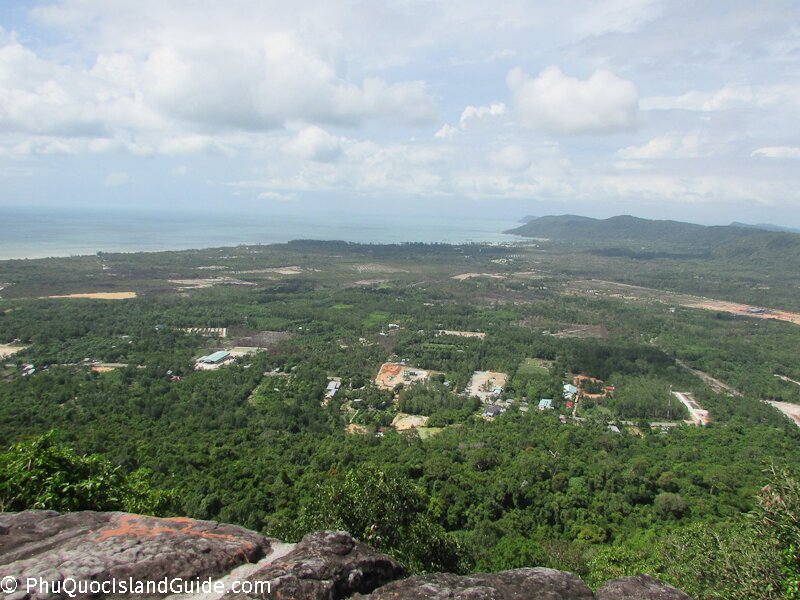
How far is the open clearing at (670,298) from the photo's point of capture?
70.2 metres

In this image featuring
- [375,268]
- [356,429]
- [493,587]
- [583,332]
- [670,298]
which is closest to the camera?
[493,587]

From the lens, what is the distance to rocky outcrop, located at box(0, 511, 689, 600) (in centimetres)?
529

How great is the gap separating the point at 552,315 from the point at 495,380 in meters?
28.5

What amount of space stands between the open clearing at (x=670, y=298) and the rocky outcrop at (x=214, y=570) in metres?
76.8

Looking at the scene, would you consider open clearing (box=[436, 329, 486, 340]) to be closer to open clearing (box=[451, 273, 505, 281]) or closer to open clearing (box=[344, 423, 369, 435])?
open clearing (box=[344, 423, 369, 435])

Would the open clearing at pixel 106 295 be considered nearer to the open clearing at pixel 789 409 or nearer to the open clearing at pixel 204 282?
the open clearing at pixel 204 282

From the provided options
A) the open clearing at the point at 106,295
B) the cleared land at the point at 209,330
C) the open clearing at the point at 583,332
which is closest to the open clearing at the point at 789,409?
the open clearing at the point at 583,332

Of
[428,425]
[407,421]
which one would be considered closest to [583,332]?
[428,425]

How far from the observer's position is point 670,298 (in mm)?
81875

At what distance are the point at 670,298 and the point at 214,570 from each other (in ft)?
297

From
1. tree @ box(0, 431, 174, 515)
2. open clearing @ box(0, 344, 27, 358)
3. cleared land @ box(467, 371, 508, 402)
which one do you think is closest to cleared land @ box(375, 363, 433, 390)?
cleared land @ box(467, 371, 508, 402)

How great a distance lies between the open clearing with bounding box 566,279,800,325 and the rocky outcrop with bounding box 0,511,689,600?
76771 mm

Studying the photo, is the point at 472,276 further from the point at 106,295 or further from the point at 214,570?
the point at 214,570

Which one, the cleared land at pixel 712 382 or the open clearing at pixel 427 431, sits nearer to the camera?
the open clearing at pixel 427 431
